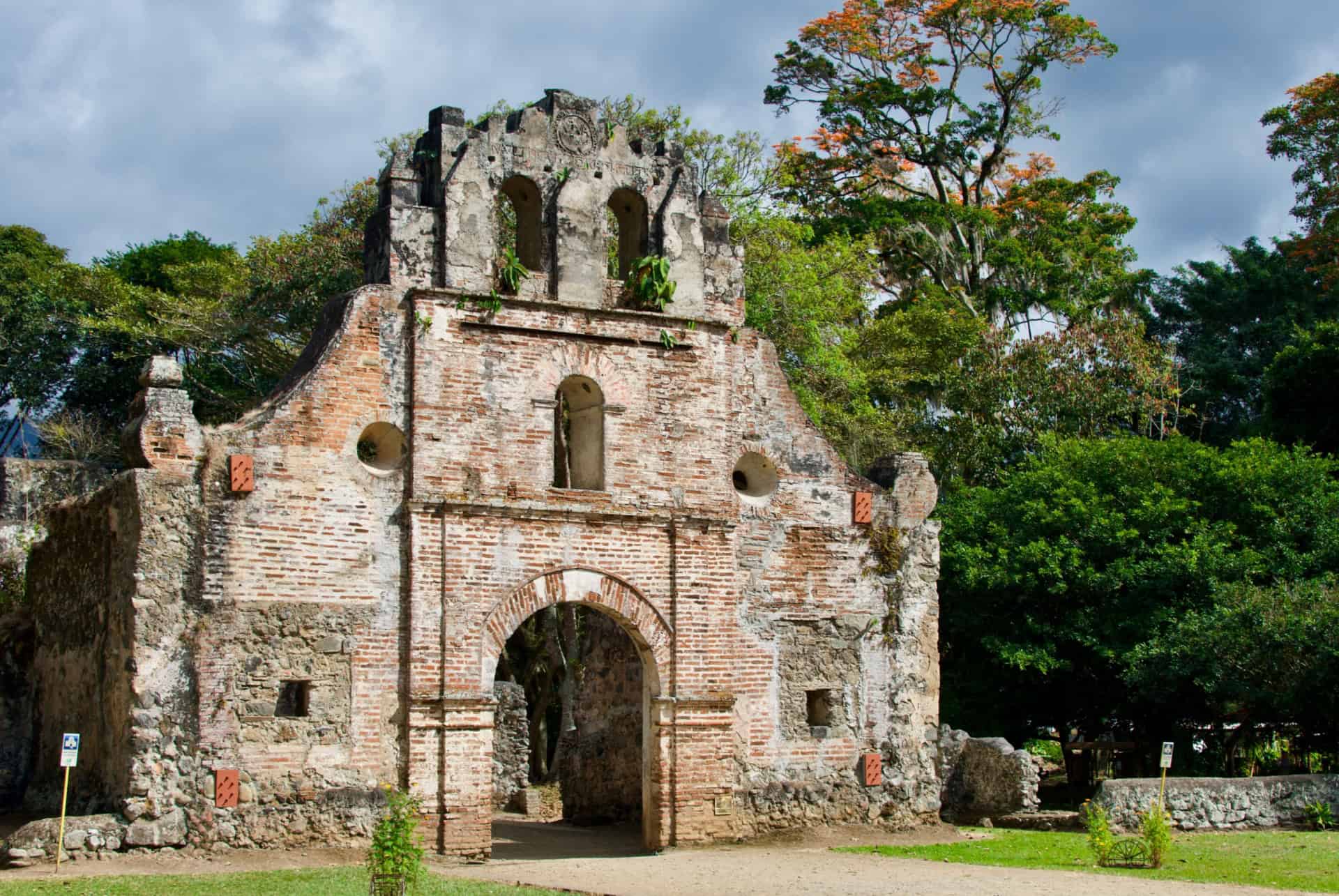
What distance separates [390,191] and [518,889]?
314 inches

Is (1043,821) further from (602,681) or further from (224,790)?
(224,790)

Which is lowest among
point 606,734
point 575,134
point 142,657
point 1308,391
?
point 606,734

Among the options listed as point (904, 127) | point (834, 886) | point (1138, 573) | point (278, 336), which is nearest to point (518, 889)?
point (834, 886)

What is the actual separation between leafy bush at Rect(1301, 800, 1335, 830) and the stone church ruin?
4839 mm

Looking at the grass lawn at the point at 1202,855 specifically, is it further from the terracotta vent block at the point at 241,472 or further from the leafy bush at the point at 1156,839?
the terracotta vent block at the point at 241,472

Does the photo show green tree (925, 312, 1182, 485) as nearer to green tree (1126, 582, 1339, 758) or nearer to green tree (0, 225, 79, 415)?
green tree (1126, 582, 1339, 758)

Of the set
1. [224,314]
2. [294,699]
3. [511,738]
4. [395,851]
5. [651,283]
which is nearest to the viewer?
[395,851]

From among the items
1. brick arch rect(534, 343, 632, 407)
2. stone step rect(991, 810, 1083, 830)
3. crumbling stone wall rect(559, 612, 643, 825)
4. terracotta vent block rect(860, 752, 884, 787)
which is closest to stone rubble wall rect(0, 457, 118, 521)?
crumbling stone wall rect(559, 612, 643, 825)

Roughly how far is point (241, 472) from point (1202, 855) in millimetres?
11023

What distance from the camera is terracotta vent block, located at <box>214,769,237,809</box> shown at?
16578 millimetres

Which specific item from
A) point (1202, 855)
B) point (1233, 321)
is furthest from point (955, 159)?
point (1202, 855)

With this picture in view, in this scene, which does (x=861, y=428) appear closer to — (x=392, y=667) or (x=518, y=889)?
(x=392, y=667)

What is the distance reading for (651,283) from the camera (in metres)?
19.6

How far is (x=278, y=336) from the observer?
32.5 m
